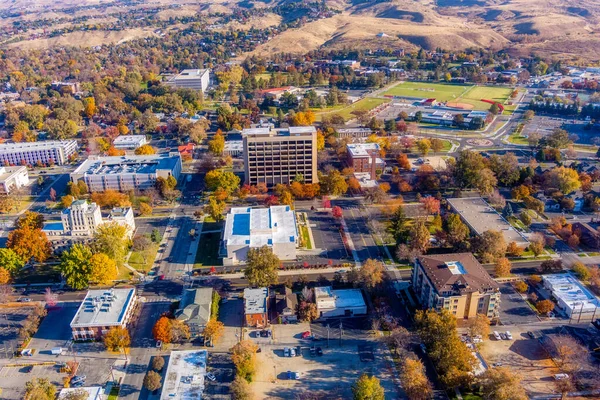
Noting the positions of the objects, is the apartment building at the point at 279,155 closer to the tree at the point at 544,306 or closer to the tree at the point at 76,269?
the tree at the point at 76,269

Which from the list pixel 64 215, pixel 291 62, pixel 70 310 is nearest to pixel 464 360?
pixel 70 310

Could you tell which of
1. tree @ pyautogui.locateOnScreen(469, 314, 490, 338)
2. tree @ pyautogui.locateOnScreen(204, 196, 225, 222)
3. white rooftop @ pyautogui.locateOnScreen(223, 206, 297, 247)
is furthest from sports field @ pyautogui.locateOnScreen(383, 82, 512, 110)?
tree @ pyautogui.locateOnScreen(469, 314, 490, 338)

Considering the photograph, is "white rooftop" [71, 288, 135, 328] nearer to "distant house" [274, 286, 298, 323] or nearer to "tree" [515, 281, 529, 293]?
"distant house" [274, 286, 298, 323]

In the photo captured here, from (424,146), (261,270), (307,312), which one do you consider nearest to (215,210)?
(261,270)

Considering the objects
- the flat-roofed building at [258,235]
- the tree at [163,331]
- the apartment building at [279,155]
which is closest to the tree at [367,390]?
the tree at [163,331]

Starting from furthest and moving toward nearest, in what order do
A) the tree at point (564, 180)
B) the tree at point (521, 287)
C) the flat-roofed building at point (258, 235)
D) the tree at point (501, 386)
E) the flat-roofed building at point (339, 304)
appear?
the tree at point (564, 180) < the flat-roofed building at point (258, 235) < the tree at point (521, 287) < the flat-roofed building at point (339, 304) < the tree at point (501, 386)

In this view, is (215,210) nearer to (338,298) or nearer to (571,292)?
(338,298)
